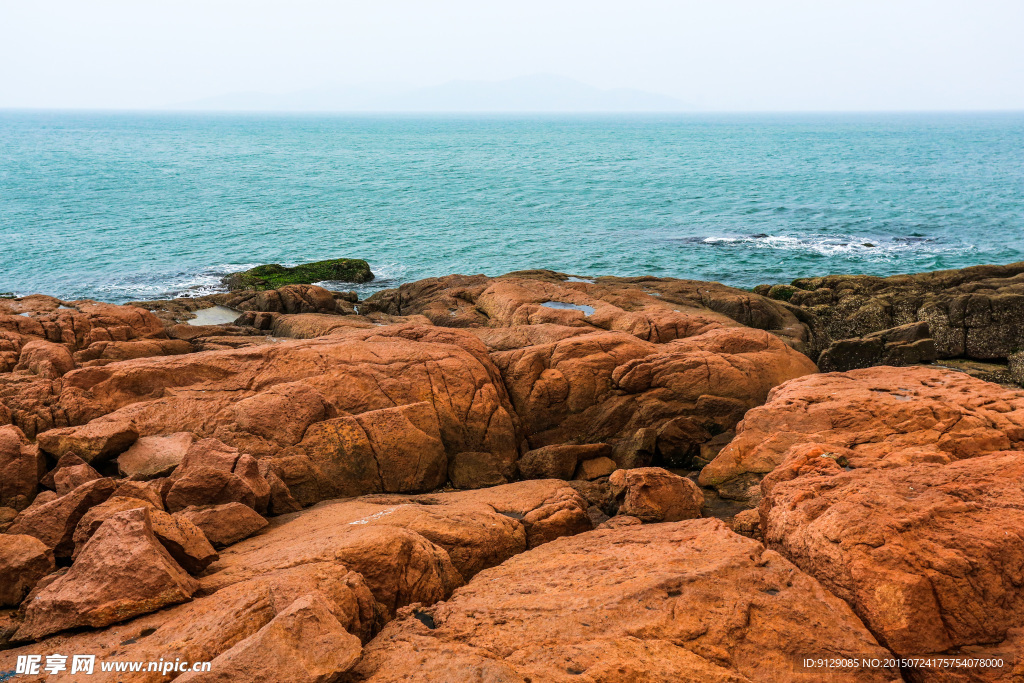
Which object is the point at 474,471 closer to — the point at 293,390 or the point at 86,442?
the point at 293,390

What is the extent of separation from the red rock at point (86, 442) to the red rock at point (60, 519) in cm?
196

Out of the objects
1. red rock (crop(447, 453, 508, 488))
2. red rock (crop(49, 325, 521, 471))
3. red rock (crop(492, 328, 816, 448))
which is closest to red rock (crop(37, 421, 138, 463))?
red rock (crop(49, 325, 521, 471))

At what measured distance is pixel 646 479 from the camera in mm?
9617

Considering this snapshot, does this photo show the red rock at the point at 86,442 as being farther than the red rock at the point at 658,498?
Yes

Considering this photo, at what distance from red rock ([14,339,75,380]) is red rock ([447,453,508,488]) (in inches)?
296

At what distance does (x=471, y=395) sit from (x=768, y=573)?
26.2ft

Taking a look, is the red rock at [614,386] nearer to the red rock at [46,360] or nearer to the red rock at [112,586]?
the red rock at [46,360]

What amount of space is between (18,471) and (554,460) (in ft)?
28.6

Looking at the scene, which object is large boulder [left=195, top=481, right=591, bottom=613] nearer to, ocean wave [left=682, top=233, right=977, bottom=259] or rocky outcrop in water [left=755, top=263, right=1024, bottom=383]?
rocky outcrop in water [left=755, top=263, right=1024, bottom=383]


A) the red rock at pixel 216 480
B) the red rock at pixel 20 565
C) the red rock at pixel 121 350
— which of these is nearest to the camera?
the red rock at pixel 20 565

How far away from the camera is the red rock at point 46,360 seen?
41.1 feet

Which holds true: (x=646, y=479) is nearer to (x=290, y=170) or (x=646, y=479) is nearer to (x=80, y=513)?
(x=80, y=513)

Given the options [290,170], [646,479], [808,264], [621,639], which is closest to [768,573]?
[621,639]

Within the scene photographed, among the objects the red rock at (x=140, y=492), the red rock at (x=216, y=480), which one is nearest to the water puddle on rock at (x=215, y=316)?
the red rock at (x=216, y=480)
